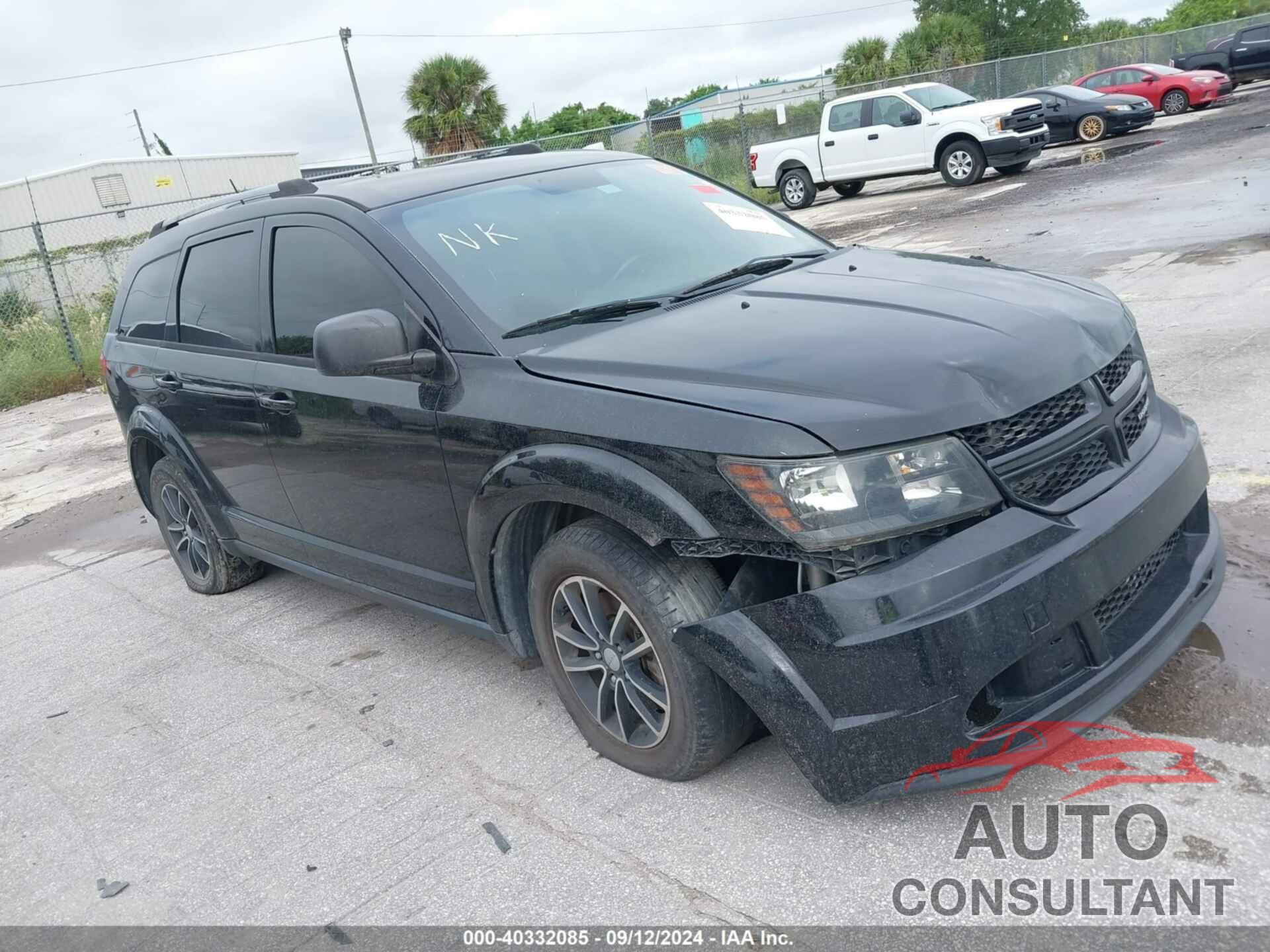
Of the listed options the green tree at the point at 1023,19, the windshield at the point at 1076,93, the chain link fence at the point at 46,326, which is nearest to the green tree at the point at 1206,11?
the green tree at the point at 1023,19

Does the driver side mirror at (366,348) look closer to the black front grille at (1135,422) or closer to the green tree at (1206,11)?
the black front grille at (1135,422)

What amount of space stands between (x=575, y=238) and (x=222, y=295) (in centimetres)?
171

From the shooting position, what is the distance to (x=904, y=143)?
63.2ft

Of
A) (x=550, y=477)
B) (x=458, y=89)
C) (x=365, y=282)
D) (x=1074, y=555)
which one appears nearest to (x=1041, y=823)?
(x=1074, y=555)

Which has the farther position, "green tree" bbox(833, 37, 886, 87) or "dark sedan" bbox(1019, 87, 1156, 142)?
"green tree" bbox(833, 37, 886, 87)

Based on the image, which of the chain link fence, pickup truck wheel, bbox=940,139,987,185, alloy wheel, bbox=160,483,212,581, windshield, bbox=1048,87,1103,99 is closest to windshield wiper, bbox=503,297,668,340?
alloy wheel, bbox=160,483,212,581

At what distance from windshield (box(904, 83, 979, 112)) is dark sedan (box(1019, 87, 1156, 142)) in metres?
3.47

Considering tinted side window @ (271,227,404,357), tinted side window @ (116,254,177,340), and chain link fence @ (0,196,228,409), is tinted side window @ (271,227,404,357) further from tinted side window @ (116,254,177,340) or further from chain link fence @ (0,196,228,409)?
chain link fence @ (0,196,228,409)

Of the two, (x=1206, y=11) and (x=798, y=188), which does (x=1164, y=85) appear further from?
(x=1206, y=11)

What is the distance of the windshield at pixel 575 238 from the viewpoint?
3535 mm

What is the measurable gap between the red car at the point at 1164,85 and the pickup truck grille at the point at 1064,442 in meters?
25.8

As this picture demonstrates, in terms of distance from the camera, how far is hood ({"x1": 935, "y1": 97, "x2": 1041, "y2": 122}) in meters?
18.1

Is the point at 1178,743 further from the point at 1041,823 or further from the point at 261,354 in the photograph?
the point at 261,354

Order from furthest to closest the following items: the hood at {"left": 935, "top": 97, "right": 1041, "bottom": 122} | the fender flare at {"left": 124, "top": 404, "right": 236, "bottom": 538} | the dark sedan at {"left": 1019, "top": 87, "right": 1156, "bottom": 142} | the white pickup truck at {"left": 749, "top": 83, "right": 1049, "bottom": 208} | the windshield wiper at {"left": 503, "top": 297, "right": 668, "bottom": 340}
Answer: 1. the dark sedan at {"left": 1019, "top": 87, "right": 1156, "bottom": 142}
2. the white pickup truck at {"left": 749, "top": 83, "right": 1049, "bottom": 208}
3. the hood at {"left": 935, "top": 97, "right": 1041, "bottom": 122}
4. the fender flare at {"left": 124, "top": 404, "right": 236, "bottom": 538}
5. the windshield wiper at {"left": 503, "top": 297, "right": 668, "bottom": 340}
